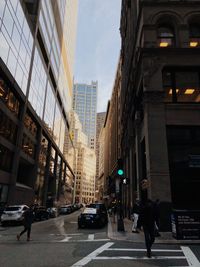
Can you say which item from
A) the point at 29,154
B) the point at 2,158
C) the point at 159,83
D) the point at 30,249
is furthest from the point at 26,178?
the point at 30,249

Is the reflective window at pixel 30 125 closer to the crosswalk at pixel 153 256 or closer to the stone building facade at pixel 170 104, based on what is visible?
the stone building facade at pixel 170 104

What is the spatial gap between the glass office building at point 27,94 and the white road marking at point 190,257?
981 inches

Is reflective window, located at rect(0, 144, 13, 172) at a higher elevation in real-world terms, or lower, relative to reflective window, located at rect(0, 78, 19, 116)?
lower

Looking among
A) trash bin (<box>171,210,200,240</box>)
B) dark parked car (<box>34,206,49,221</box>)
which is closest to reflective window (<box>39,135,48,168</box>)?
dark parked car (<box>34,206,49,221</box>)

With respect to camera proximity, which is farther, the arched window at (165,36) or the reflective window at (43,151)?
the reflective window at (43,151)

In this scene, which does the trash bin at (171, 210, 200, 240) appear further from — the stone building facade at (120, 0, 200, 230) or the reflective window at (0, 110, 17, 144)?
the reflective window at (0, 110, 17, 144)

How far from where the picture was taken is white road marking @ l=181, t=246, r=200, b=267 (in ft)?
24.1

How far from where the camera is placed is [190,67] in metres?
19.5

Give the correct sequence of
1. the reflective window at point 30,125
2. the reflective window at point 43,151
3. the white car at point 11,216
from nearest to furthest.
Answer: the white car at point 11,216
the reflective window at point 30,125
the reflective window at point 43,151

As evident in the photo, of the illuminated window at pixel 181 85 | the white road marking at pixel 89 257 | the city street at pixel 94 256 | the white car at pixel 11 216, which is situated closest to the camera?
the white road marking at pixel 89 257

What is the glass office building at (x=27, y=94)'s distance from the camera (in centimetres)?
2997

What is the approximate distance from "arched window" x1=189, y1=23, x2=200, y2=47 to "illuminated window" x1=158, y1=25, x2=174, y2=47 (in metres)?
1.61

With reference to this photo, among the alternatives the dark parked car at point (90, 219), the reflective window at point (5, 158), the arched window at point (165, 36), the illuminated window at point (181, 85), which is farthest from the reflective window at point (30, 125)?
the illuminated window at point (181, 85)

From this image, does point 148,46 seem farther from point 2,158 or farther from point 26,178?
point 26,178
